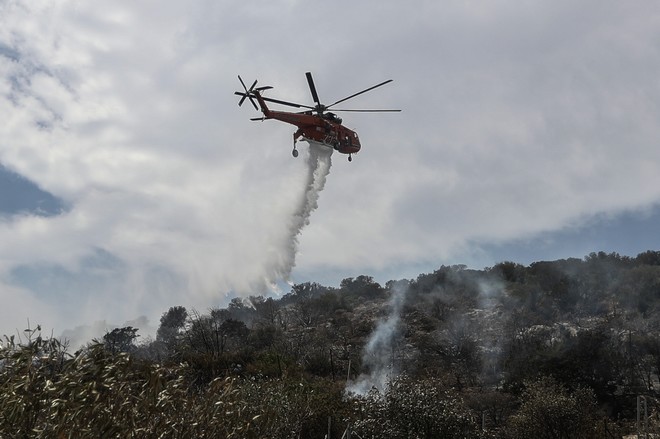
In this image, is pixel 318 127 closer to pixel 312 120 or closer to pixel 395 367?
pixel 312 120

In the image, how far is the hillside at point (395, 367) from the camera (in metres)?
11.5

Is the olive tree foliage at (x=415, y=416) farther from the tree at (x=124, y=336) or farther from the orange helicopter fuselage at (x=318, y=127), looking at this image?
the tree at (x=124, y=336)

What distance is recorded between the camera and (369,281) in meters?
170

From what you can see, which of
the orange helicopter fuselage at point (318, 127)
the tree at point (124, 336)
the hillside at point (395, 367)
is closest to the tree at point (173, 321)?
the hillside at point (395, 367)

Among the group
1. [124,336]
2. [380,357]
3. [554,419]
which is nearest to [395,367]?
[380,357]

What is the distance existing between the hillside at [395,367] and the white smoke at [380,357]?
396 mm

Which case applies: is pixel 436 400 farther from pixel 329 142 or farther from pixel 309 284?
pixel 309 284

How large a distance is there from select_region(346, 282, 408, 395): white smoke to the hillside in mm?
396

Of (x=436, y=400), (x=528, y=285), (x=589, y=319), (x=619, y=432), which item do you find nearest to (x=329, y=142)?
(x=436, y=400)

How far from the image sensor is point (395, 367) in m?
74.9

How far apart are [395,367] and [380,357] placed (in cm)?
750

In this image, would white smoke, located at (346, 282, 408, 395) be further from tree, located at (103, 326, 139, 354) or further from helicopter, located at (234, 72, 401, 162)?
tree, located at (103, 326, 139, 354)

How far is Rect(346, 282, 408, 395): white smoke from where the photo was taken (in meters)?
59.2

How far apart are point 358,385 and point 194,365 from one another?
16452mm
